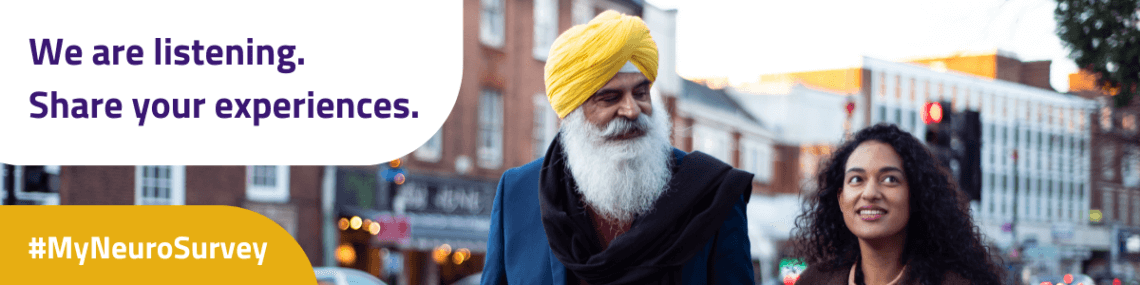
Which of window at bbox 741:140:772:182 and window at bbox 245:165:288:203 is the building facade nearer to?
window at bbox 741:140:772:182

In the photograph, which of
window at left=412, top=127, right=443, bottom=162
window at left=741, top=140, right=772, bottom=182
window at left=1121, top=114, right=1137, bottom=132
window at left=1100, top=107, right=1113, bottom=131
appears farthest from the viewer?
window at left=741, top=140, right=772, bottom=182

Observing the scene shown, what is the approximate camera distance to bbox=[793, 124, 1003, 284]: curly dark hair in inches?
128

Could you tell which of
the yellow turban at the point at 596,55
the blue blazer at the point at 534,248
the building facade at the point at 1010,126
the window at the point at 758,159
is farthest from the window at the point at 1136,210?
the yellow turban at the point at 596,55

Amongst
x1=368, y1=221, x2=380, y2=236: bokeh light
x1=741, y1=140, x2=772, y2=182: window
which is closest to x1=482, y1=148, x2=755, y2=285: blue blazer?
x1=368, y1=221, x2=380, y2=236: bokeh light

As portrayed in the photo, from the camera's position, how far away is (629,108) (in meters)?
2.75

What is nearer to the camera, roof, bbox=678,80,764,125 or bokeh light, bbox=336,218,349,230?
bokeh light, bbox=336,218,349,230

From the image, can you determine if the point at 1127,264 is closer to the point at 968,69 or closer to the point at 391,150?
the point at 968,69

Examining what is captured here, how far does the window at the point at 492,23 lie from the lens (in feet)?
77.8

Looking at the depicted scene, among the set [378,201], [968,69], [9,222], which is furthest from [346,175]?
[968,69]

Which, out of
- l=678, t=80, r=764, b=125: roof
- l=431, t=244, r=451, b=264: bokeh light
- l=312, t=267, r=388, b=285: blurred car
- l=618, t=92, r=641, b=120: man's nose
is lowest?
l=431, t=244, r=451, b=264: bokeh light

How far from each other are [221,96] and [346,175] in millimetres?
16179

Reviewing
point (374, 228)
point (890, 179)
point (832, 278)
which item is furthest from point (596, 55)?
point (374, 228)

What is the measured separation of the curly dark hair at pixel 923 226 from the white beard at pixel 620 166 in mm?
855

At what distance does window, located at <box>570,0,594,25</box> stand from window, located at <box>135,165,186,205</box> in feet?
34.3
